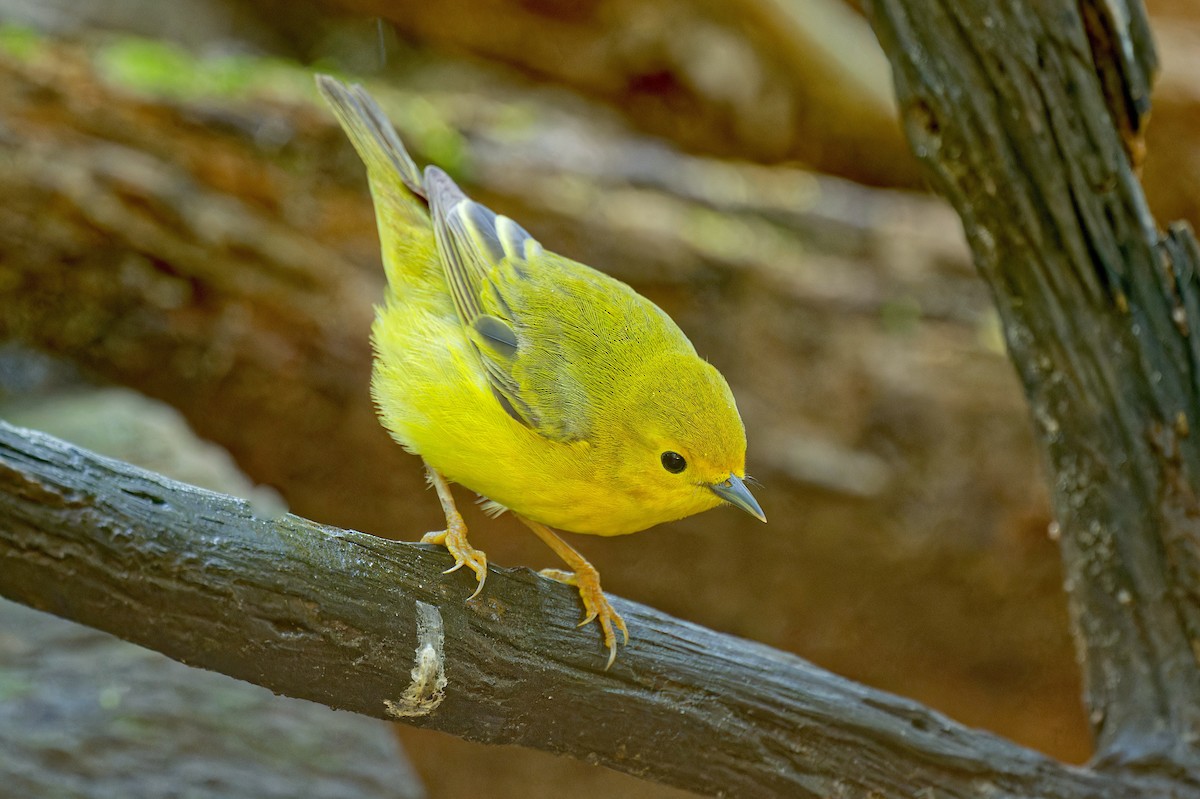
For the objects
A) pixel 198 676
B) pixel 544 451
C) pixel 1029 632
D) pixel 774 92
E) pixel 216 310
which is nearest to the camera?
pixel 544 451

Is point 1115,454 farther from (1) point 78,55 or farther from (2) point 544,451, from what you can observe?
(1) point 78,55

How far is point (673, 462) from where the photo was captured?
272cm

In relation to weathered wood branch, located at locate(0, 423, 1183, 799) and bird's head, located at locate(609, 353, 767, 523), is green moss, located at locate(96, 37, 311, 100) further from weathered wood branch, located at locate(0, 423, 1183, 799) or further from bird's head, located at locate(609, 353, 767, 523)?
bird's head, located at locate(609, 353, 767, 523)

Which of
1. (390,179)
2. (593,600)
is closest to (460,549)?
(593,600)

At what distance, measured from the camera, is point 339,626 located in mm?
2426

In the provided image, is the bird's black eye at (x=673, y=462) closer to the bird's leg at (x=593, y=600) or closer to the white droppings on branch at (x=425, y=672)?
the bird's leg at (x=593, y=600)

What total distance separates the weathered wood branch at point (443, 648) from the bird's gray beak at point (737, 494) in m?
0.48

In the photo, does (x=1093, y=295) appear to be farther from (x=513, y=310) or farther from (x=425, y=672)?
(x=425, y=672)

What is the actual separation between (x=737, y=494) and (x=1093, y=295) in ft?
5.26

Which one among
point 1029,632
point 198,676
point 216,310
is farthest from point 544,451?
point 1029,632

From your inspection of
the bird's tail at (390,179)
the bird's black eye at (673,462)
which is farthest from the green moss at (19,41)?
the bird's black eye at (673,462)

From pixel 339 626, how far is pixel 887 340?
15.7 feet

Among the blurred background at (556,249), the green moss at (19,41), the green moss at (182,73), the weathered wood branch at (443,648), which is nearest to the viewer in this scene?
the weathered wood branch at (443,648)

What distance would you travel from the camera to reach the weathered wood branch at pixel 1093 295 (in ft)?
10.9
